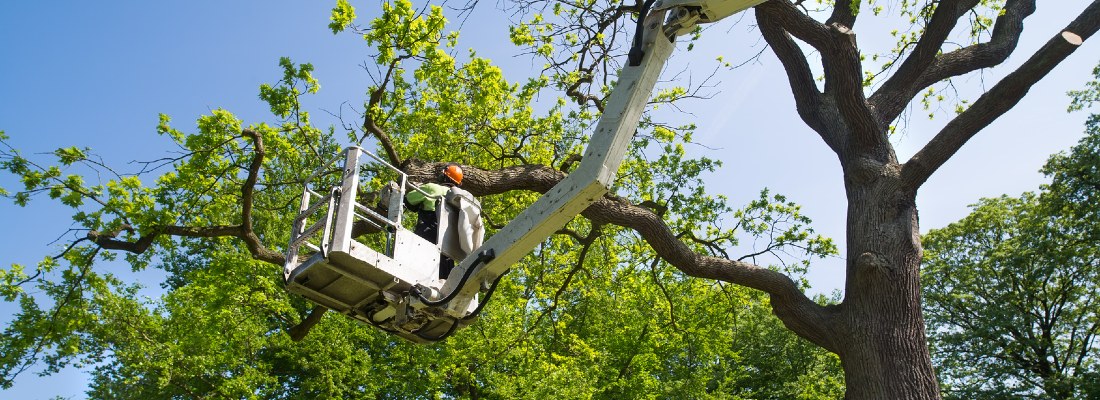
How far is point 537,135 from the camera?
1491 centimetres

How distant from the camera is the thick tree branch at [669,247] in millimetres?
9320

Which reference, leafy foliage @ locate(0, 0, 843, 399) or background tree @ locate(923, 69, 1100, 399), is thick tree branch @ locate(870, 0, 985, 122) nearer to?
leafy foliage @ locate(0, 0, 843, 399)

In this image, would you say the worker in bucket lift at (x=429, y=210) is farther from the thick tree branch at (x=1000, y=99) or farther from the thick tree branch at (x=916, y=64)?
the thick tree branch at (x=916, y=64)

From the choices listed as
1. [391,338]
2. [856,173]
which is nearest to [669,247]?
[856,173]

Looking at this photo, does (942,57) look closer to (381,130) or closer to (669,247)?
(669,247)

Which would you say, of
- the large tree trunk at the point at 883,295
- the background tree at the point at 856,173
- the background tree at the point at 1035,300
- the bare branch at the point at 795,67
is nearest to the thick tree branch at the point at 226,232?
the background tree at the point at 856,173

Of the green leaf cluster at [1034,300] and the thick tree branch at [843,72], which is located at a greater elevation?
the green leaf cluster at [1034,300]

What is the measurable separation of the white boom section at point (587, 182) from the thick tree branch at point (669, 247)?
2457mm

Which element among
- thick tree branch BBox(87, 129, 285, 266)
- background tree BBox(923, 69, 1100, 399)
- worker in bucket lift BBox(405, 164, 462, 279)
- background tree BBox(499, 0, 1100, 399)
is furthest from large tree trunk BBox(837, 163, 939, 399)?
background tree BBox(923, 69, 1100, 399)

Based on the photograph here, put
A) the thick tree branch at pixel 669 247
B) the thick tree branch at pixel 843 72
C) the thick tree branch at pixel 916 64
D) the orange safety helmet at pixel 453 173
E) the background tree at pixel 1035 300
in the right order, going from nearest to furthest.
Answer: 1. the orange safety helmet at pixel 453 173
2. the thick tree branch at pixel 669 247
3. the thick tree branch at pixel 843 72
4. the thick tree branch at pixel 916 64
5. the background tree at pixel 1035 300

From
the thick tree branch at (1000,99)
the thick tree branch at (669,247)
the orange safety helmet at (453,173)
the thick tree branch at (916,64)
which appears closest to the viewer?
the orange safety helmet at (453,173)

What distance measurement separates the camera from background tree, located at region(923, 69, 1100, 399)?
24359 millimetres

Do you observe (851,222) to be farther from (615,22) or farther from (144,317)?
(144,317)

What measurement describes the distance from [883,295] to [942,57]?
12.8 feet
